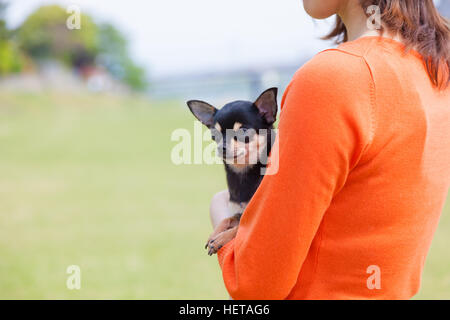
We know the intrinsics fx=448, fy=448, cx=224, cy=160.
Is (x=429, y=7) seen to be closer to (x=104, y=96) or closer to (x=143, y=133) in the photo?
(x=143, y=133)

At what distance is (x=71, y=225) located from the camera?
16.8 ft

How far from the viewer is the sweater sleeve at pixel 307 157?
0.71 meters

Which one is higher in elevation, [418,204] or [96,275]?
[418,204]

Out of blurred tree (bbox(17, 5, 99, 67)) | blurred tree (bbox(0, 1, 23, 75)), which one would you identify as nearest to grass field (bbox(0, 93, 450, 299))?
blurred tree (bbox(0, 1, 23, 75))

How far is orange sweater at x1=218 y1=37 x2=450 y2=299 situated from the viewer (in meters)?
0.72

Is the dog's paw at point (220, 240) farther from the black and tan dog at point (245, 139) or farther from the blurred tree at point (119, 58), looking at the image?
the blurred tree at point (119, 58)

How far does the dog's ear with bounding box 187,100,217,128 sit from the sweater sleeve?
Answer: 530 mm

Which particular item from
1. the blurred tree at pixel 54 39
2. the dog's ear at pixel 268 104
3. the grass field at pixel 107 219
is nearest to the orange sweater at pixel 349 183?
the dog's ear at pixel 268 104

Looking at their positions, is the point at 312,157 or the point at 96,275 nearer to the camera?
the point at 312,157

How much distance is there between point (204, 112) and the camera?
1311mm

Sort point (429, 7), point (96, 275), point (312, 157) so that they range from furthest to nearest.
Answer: point (96, 275) < point (429, 7) < point (312, 157)

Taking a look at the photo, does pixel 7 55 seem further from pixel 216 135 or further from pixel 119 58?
pixel 216 135
